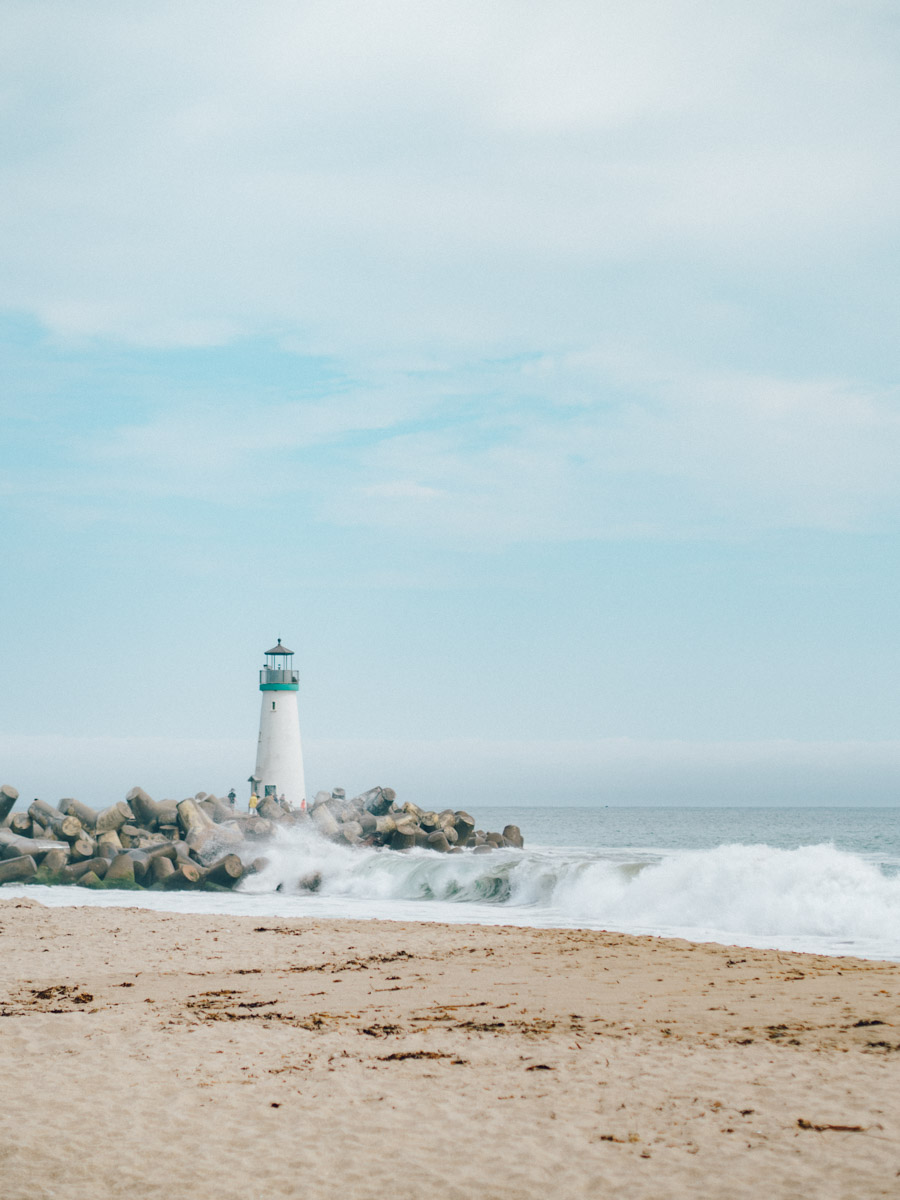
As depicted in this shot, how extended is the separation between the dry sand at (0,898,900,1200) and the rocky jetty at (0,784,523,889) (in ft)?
39.0

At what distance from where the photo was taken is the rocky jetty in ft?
75.8

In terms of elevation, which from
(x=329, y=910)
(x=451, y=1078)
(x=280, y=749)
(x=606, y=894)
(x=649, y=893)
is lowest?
(x=329, y=910)

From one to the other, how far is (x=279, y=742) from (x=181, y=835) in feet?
20.3

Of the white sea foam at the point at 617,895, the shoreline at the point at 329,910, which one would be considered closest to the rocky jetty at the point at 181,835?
the shoreline at the point at 329,910

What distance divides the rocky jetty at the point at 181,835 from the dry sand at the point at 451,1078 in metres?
11.9

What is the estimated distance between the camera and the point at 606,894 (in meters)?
18.4

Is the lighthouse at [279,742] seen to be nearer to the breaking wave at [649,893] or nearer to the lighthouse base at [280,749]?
the lighthouse base at [280,749]


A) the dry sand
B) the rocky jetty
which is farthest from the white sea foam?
the dry sand

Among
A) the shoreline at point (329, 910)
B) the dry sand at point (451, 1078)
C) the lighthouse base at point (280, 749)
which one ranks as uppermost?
the lighthouse base at point (280, 749)

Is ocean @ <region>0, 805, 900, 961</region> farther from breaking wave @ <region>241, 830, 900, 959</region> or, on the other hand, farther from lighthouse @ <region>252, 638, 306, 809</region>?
lighthouse @ <region>252, 638, 306, 809</region>

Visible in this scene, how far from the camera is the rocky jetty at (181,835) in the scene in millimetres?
23109

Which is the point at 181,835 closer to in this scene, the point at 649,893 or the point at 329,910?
the point at 329,910

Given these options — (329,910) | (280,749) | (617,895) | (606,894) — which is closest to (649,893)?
(617,895)

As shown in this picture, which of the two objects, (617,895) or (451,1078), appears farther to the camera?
(617,895)
